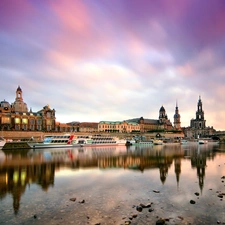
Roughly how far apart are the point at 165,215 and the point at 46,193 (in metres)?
11.7

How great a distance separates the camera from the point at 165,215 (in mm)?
16016

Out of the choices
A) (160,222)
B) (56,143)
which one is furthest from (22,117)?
(160,222)

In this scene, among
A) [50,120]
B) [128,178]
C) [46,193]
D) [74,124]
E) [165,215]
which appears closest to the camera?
[165,215]

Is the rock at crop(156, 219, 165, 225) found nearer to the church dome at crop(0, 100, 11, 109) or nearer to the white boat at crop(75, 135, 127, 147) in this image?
the white boat at crop(75, 135, 127, 147)

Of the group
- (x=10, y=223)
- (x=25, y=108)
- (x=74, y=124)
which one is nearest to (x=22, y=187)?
(x=10, y=223)

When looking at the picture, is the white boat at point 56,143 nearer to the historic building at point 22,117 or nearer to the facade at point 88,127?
the historic building at point 22,117

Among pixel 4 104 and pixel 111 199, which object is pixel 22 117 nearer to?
pixel 4 104

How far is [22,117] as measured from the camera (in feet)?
419

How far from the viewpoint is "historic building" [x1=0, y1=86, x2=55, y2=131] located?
121938mm

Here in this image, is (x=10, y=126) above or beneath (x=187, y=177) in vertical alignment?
above

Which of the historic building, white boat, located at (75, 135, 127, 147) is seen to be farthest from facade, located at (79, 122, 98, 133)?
white boat, located at (75, 135, 127, 147)

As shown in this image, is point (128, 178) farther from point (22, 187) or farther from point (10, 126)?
point (10, 126)

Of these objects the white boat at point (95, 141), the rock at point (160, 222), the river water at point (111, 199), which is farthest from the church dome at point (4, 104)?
the rock at point (160, 222)

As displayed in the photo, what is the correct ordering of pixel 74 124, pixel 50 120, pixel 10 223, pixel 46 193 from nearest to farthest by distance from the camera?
pixel 10 223 < pixel 46 193 < pixel 50 120 < pixel 74 124
